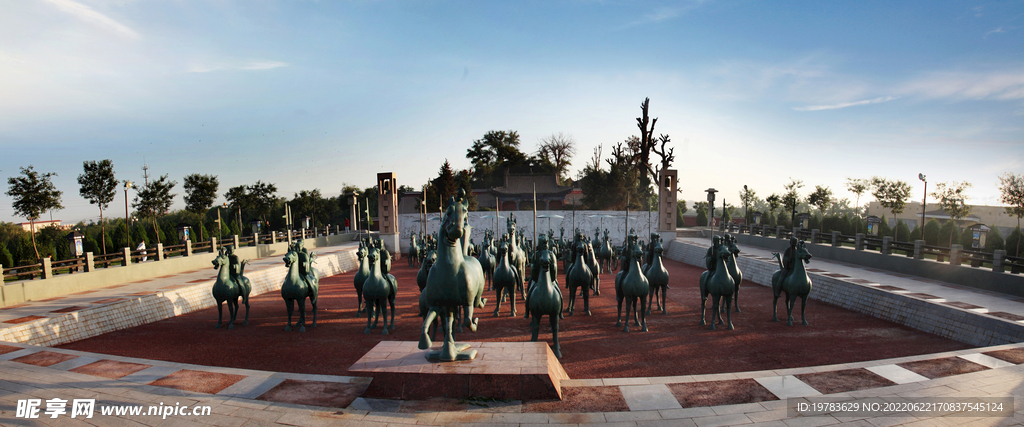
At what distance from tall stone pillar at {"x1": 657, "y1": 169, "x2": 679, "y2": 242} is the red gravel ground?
14827mm

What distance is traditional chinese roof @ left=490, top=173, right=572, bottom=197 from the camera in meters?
41.0

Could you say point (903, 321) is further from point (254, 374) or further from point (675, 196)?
point (675, 196)

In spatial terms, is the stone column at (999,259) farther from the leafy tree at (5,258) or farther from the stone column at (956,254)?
the leafy tree at (5,258)

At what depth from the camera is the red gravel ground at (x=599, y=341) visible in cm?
751

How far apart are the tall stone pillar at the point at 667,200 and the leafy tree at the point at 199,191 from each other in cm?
3101

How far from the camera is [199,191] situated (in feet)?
105

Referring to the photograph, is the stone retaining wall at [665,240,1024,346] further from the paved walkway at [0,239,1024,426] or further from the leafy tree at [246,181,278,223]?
the leafy tree at [246,181,278,223]

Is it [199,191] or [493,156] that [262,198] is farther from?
[493,156]

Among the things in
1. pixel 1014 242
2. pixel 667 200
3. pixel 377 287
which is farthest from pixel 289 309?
pixel 1014 242

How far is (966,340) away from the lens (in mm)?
8273

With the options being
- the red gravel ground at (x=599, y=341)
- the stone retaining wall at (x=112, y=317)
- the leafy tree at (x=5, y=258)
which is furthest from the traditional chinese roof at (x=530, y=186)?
the leafy tree at (x=5, y=258)

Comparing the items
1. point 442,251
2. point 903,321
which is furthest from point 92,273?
point 903,321

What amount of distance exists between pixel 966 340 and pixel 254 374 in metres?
12.2

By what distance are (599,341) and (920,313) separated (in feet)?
22.4
